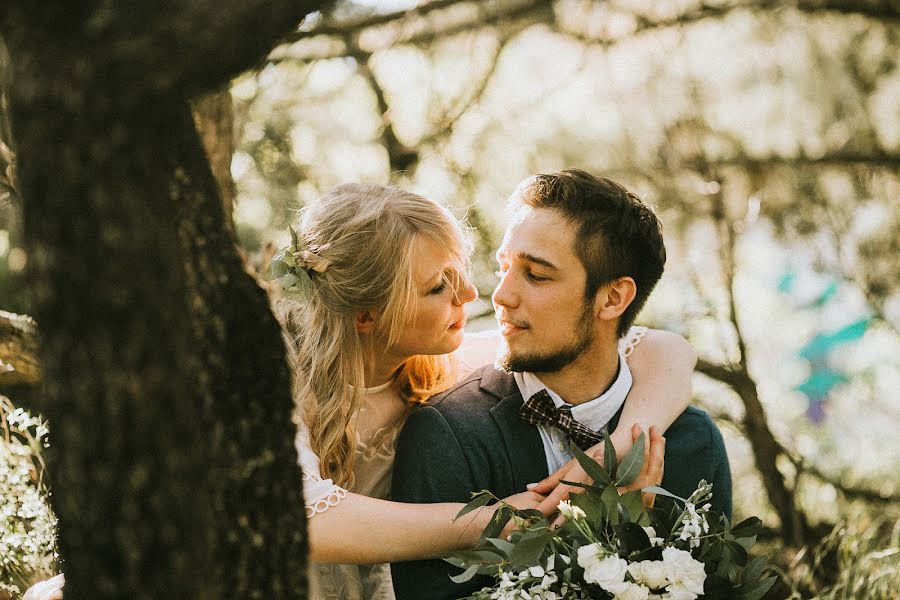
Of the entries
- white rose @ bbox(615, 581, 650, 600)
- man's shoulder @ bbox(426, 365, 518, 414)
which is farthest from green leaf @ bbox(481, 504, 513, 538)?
man's shoulder @ bbox(426, 365, 518, 414)

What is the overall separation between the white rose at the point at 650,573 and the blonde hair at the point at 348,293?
0.94 metres

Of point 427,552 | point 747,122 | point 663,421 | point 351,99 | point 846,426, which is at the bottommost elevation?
point 846,426

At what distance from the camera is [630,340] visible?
120 inches

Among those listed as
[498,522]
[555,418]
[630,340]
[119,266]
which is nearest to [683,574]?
[498,522]

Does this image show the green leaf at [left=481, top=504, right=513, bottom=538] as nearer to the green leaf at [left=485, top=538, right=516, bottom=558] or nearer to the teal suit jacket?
the green leaf at [left=485, top=538, right=516, bottom=558]

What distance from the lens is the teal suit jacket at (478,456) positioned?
246 cm

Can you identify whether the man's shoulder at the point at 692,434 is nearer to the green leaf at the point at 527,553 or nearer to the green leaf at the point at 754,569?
the green leaf at the point at 754,569

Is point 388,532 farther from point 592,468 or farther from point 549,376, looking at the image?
point 549,376

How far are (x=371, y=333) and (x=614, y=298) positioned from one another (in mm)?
751

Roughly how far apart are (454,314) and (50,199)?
5.54 feet

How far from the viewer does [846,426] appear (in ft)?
22.2

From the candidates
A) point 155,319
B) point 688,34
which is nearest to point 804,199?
point 688,34

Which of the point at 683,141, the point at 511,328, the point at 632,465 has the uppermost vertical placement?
the point at 683,141

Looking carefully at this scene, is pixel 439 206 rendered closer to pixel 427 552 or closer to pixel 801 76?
pixel 427 552
